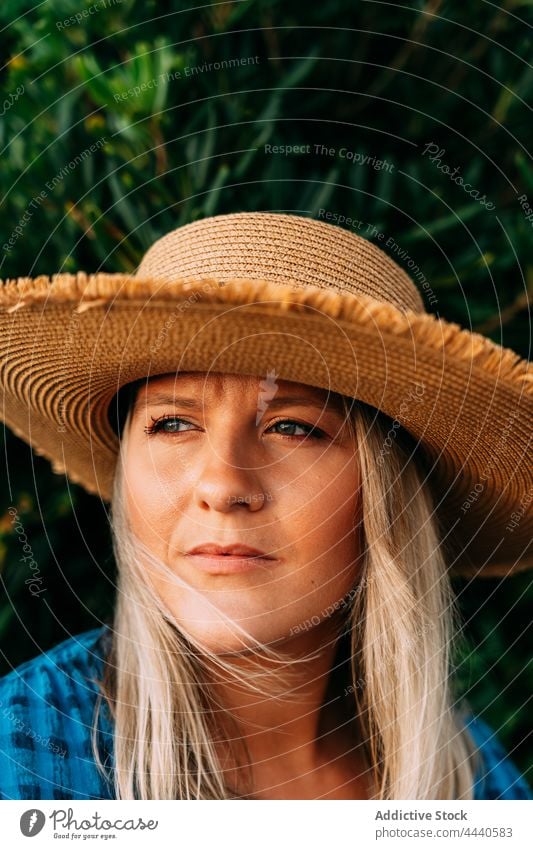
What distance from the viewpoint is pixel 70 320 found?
0.80 meters

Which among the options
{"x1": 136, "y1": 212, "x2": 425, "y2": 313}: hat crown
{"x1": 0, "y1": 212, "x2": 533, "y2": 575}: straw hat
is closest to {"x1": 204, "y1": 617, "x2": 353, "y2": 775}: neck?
{"x1": 0, "y1": 212, "x2": 533, "y2": 575}: straw hat

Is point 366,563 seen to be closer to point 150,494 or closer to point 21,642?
point 150,494

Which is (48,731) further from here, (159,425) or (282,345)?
(282,345)

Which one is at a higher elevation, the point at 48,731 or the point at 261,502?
the point at 261,502

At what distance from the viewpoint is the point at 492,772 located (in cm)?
128

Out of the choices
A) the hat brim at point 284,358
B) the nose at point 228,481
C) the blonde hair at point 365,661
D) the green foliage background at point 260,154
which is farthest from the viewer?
the green foliage background at point 260,154

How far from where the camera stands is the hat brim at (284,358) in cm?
72

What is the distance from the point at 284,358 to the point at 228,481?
14cm

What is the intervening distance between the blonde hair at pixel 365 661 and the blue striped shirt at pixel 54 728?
2 centimetres

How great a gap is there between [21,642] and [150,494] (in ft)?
1.85

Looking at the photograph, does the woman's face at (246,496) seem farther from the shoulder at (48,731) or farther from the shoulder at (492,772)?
the shoulder at (492,772)

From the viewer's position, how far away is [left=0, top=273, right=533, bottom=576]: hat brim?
2.37 ft
